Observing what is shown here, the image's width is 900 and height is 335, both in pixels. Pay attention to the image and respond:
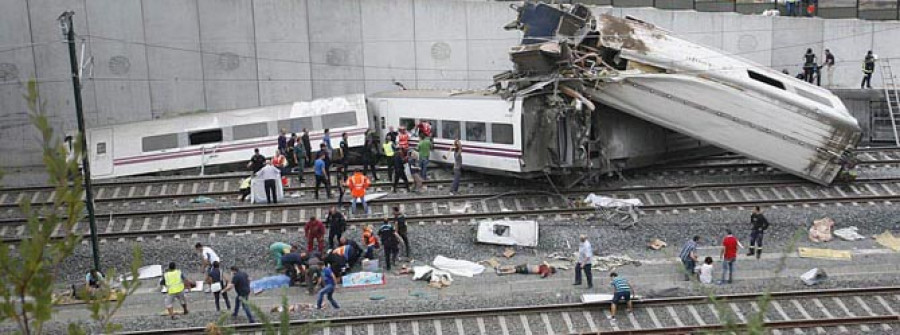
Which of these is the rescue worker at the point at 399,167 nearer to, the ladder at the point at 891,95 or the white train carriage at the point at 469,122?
the white train carriage at the point at 469,122

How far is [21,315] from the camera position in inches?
276

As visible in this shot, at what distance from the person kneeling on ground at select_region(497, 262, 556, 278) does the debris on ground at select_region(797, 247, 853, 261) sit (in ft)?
18.9

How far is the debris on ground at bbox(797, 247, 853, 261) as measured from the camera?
835 inches

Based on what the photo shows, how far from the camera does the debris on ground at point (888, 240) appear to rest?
2191 centimetres

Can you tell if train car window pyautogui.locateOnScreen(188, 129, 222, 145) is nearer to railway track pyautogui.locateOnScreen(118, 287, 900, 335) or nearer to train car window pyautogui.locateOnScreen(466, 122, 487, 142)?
train car window pyautogui.locateOnScreen(466, 122, 487, 142)


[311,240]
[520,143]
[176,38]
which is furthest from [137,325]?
[176,38]

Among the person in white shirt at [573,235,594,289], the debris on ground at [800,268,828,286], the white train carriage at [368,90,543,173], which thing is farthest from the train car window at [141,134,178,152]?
the debris on ground at [800,268,828,286]

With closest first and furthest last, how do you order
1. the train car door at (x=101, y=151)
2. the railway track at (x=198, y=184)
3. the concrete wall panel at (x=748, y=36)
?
the railway track at (x=198, y=184) → the train car door at (x=101, y=151) → the concrete wall panel at (x=748, y=36)

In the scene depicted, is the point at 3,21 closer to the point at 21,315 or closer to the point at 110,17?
the point at 110,17

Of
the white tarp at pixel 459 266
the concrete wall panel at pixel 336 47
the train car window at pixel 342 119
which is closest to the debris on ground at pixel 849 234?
the white tarp at pixel 459 266

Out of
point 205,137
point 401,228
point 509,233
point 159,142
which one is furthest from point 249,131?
point 509,233

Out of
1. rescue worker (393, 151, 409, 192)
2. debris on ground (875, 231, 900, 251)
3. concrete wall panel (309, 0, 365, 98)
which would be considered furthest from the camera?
concrete wall panel (309, 0, 365, 98)

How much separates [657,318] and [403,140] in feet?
34.9

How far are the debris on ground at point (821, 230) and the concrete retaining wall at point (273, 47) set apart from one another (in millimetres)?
11826
